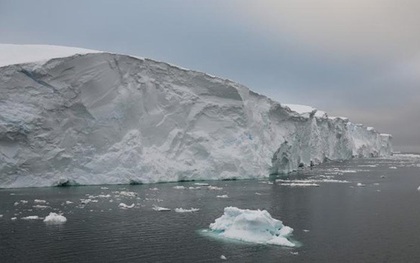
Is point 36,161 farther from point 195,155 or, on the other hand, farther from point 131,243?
point 131,243

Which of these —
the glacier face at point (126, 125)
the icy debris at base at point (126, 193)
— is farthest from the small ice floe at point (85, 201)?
the glacier face at point (126, 125)

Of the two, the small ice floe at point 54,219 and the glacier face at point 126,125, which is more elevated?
the glacier face at point 126,125

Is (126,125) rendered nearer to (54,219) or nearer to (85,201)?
(85,201)

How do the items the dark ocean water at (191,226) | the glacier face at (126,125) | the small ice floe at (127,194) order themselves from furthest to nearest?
1. the glacier face at (126,125)
2. the small ice floe at (127,194)
3. the dark ocean water at (191,226)

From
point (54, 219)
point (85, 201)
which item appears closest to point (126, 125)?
point (85, 201)

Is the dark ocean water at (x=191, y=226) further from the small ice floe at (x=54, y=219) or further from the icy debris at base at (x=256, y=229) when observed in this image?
the icy debris at base at (x=256, y=229)

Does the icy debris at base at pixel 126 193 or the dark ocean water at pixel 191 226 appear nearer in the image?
the dark ocean water at pixel 191 226
